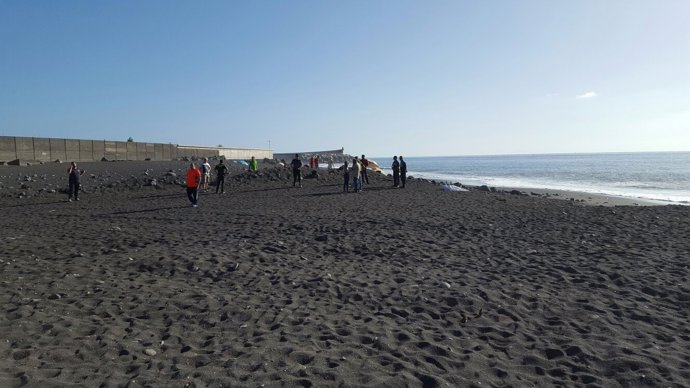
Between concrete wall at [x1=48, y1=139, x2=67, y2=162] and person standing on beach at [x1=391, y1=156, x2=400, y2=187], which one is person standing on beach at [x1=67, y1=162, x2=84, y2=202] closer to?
person standing on beach at [x1=391, y1=156, x2=400, y2=187]

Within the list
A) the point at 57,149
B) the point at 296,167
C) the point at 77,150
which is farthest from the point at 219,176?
the point at 77,150

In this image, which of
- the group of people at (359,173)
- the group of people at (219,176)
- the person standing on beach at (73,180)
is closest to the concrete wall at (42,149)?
the group of people at (219,176)

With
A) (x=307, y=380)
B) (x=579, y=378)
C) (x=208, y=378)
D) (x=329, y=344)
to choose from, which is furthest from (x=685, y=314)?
(x=208, y=378)

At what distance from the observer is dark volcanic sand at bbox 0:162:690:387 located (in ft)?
14.1

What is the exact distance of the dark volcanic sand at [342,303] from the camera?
4285 mm

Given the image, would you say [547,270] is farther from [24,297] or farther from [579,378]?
[24,297]

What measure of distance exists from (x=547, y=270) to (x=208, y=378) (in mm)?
6129

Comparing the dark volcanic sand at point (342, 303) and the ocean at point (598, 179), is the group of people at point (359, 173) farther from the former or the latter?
the ocean at point (598, 179)

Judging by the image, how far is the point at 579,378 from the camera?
4199 mm

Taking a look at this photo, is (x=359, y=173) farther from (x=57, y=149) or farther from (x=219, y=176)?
(x=57, y=149)

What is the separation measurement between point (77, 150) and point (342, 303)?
37.3 metres

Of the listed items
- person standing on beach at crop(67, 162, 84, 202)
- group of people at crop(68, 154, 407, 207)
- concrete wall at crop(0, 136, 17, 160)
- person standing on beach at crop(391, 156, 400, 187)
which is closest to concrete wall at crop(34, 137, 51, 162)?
concrete wall at crop(0, 136, 17, 160)

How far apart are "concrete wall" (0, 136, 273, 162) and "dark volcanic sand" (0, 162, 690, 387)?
23.0 m

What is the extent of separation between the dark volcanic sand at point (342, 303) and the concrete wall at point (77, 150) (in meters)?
23.0
